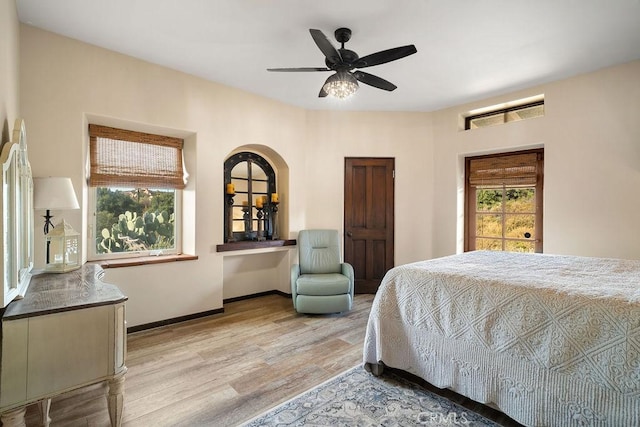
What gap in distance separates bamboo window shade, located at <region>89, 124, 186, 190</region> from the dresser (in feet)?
5.62

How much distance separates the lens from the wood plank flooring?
1.91 m

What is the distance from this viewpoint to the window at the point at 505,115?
390 cm

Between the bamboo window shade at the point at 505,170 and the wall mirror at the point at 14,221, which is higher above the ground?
the bamboo window shade at the point at 505,170

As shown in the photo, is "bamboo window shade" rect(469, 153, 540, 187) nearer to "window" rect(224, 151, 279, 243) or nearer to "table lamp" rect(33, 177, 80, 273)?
"window" rect(224, 151, 279, 243)

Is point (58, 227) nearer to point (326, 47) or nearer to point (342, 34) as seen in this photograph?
point (326, 47)

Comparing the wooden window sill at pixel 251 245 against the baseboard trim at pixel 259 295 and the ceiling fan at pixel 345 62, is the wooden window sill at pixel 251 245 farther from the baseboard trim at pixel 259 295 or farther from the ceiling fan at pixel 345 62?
the ceiling fan at pixel 345 62

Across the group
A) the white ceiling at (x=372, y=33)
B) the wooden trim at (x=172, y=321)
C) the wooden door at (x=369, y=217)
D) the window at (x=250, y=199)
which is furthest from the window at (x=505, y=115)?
the wooden trim at (x=172, y=321)

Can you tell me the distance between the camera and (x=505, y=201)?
4.21 m

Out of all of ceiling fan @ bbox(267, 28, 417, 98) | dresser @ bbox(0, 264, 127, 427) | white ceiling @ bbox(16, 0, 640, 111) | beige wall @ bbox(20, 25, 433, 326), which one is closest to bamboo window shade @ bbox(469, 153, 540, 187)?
beige wall @ bbox(20, 25, 433, 326)

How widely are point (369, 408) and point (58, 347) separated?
1702mm

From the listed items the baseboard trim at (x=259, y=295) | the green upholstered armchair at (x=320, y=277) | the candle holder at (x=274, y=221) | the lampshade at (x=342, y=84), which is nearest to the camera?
the lampshade at (x=342, y=84)

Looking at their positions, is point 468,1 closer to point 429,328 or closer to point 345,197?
point 429,328

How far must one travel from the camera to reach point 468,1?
7.30 feet

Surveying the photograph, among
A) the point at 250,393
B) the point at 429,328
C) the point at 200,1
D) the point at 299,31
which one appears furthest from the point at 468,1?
the point at 250,393
